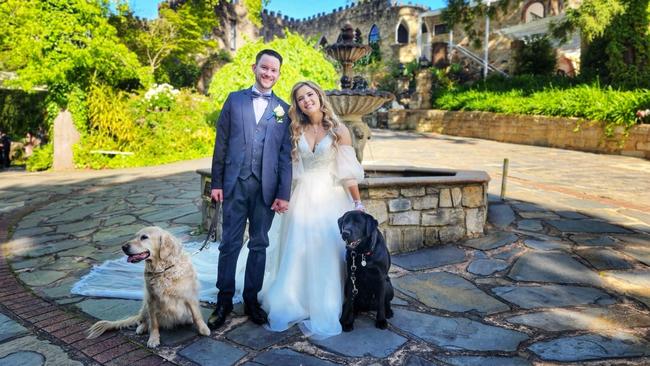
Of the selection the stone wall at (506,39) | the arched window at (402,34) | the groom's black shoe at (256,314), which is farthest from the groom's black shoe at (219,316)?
the arched window at (402,34)

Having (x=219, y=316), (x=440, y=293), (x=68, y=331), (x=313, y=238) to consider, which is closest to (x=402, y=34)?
(x=440, y=293)

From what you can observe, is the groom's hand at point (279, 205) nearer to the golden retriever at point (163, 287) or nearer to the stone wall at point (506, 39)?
the golden retriever at point (163, 287)

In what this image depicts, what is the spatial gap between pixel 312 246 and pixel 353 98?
316 centimetres

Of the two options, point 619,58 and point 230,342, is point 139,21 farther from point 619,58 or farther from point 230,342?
point 230,342

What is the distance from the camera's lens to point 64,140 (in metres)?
11.8

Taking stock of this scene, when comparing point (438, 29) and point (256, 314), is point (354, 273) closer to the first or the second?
point (256, 314)

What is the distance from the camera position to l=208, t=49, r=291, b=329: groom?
9.66ft

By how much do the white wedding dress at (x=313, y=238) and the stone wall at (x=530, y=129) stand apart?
37.5 feet

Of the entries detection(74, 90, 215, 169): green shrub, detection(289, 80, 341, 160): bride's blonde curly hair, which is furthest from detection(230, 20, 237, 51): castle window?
detection(289, 80, 341, 160): bride's blonde curly hair

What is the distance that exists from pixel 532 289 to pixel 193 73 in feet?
90.3

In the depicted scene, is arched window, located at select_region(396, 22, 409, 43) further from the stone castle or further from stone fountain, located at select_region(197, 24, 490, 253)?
stone fountain, located at select_region(197, 24, 490, 253)

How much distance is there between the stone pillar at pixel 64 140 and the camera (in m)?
11.8

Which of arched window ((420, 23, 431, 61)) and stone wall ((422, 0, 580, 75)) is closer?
stone wall ((422, 0, 580, 75))

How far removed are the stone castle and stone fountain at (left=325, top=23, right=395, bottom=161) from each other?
14558 millimetres
